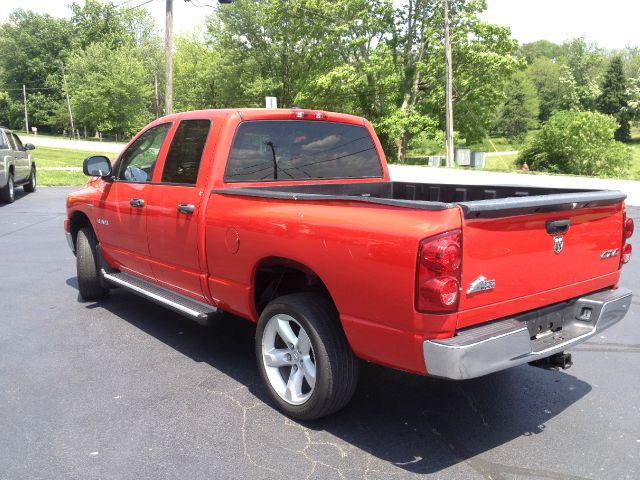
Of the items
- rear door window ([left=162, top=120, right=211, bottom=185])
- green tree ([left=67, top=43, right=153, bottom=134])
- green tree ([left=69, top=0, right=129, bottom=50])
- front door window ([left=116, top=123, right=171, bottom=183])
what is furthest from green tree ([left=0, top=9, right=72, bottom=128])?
rear door window ([left=162, top=120, right=211, bottom=185])

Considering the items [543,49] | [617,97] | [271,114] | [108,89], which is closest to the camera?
[271,114]

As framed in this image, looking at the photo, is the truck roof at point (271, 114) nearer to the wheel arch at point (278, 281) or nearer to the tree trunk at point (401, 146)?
the wheel arch at point (278, 281)

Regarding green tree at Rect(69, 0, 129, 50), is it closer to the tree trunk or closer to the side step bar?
the tree trunk

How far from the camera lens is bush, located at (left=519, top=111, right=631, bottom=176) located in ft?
125

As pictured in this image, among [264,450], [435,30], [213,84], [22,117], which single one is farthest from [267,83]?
[264,450]

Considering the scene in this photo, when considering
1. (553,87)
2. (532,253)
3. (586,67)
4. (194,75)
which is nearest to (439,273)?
(532,253)

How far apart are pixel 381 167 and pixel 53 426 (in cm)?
333

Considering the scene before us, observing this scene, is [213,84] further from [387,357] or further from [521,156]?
[387,357]

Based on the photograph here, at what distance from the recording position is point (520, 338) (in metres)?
2.82

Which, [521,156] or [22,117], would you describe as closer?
[521,156]

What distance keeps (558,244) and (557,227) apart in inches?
4.5

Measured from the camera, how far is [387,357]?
9.45ft

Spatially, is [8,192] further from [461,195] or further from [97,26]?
[97,26]

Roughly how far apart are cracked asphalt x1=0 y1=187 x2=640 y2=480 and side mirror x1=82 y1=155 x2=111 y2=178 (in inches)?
56.1
